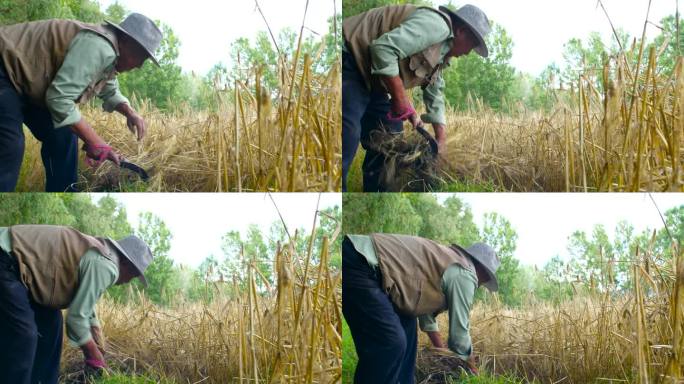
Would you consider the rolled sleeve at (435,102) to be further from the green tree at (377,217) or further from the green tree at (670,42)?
the green tree at (670,42)

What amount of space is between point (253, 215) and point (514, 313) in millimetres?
1312

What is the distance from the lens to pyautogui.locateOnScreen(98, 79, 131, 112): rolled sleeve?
17.6 feet

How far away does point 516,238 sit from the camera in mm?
5500

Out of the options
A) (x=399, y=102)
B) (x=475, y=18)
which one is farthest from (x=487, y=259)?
(x=475, y=18)

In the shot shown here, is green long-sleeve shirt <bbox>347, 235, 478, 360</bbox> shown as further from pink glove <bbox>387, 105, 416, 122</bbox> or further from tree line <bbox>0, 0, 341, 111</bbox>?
tree line <bbox>0, 0, 341, 111</bbox>

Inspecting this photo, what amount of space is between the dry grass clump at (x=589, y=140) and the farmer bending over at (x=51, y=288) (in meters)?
1.65

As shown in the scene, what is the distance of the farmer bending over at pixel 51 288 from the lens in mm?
5375

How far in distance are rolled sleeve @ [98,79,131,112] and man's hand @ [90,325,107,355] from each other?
1045 mm

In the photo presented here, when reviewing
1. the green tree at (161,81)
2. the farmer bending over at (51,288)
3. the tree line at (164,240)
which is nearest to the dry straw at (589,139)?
the tree line at (164,240)

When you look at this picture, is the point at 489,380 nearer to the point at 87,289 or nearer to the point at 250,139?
the point at 250,139

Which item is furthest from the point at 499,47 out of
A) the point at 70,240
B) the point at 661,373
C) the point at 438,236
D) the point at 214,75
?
the point at 70,240

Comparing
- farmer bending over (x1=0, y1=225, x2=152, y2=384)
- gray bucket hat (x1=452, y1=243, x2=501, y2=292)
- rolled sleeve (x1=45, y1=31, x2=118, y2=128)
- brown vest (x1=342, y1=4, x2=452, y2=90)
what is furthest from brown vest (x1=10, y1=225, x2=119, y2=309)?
gray bucket hat (x1=452, y1=243, x2=501, y2=292)

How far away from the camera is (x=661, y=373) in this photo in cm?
530

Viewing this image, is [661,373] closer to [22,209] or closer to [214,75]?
[214,75]
